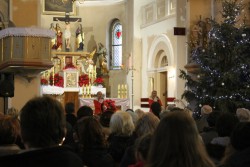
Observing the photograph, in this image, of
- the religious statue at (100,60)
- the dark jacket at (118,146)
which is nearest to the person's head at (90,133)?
the dark jacket at (118,146)

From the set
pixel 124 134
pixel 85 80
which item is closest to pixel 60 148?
pixel 124 134

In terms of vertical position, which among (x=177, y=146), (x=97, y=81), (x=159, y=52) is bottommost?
(x=177, y=146)

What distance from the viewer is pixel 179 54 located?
18.8 meters

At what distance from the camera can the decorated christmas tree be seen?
13.2 meters

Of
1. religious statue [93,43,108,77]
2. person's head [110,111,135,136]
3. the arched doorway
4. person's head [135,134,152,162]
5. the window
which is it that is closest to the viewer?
person's head [135,134,152,162]

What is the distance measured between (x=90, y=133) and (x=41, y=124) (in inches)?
78.0

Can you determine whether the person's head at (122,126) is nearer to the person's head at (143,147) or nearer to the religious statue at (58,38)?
the person's head at (143,147)

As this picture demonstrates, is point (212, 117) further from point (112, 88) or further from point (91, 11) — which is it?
point (91, 11)

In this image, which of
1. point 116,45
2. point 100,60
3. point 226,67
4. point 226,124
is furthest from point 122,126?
point 116,45

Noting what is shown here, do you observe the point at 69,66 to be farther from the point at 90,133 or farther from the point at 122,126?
the point at 90,133

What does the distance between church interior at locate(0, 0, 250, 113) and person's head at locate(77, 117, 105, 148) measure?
7.93 meters

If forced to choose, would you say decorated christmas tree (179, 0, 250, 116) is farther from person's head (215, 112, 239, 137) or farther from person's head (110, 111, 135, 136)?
person's head (215, 112, 239, 137)

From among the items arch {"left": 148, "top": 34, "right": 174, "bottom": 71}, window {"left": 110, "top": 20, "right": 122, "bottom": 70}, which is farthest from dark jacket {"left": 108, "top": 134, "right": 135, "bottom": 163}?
window {"left": 110, "top": 20, "right": 122, "bottom": 70}

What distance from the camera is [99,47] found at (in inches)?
1017
